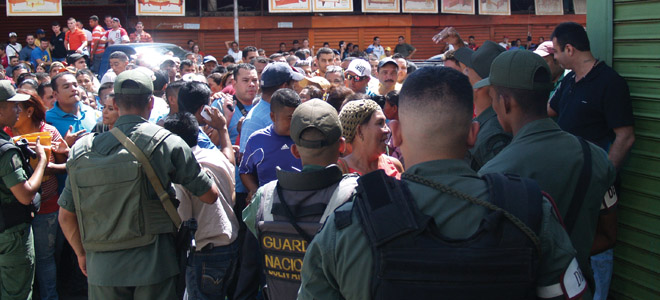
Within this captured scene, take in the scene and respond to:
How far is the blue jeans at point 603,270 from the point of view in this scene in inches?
142

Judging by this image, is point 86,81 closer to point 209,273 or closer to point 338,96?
point 338,96

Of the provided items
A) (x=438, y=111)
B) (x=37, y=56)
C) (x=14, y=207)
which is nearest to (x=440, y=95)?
(x=438, y=111)

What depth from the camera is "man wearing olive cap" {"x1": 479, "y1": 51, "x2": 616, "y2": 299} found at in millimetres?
2465

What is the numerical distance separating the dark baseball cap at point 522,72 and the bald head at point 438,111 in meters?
0.77

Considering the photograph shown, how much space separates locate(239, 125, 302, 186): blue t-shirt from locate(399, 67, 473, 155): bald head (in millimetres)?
2127

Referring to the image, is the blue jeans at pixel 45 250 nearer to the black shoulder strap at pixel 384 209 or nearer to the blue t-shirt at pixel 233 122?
the blue t-shirt at pixel 233 122

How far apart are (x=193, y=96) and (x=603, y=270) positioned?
3.22 m

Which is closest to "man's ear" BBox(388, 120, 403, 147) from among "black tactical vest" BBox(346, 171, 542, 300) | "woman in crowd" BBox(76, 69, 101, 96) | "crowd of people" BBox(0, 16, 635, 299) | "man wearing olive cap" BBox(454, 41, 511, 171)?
"crowd of people" BBox(0, 16, 635, 299)

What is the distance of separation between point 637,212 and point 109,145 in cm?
322

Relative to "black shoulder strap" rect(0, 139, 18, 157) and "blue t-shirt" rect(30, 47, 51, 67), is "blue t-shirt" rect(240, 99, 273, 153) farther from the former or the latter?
"blue t-shirt" rect(30, 47, 51, 67)

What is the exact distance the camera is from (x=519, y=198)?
161 cm

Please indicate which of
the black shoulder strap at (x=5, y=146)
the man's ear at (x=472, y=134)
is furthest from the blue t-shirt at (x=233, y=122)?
the man's ear at (x=472, y=134)

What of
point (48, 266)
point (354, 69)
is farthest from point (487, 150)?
point (48, 266)

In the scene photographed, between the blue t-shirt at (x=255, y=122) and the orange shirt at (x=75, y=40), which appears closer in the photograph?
the blue t-shirt at (x=255, y=122)
